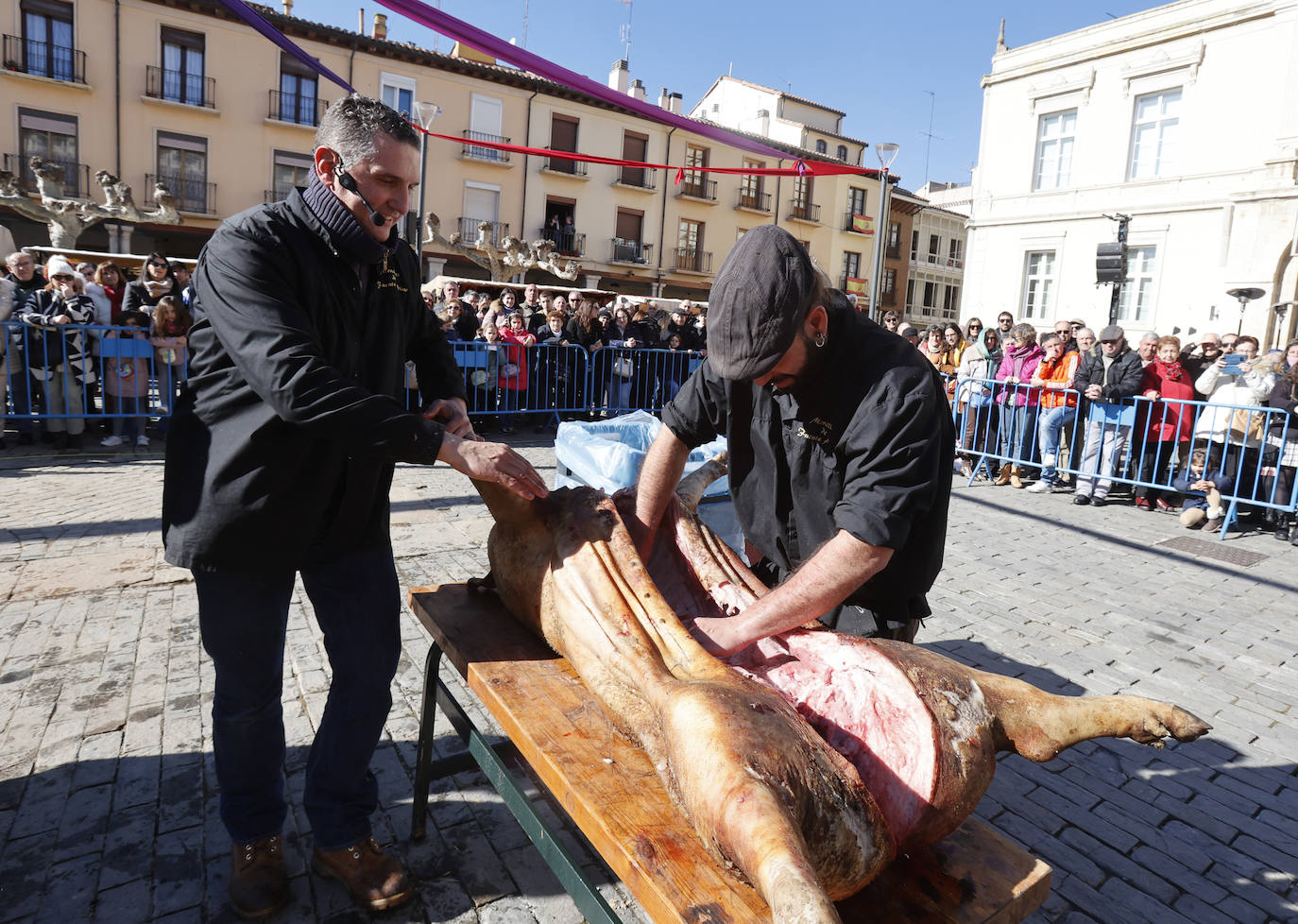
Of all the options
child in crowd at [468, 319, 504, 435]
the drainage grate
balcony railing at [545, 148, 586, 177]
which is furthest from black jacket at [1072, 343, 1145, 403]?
balcony railing at [545, 148, 586, 177]

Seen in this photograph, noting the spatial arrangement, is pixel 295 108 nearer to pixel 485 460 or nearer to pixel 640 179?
pixel 640 179

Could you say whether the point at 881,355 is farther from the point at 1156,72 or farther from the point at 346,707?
the point at 1156,72

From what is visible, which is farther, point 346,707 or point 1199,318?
point 1199,318

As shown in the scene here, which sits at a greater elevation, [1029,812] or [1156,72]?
[1156,72]

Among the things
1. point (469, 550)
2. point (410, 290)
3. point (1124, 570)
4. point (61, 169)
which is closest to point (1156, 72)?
point (1124, 570)

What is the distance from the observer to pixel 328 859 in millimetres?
2352

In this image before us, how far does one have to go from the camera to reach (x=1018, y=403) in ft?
30.6

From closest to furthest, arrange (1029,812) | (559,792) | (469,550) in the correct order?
1. (559,792)
2. (1029,812)
3. (469,550)

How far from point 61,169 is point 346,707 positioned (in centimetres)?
2617

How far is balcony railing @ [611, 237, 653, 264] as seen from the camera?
1244 inches

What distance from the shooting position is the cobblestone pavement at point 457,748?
7.98 ft

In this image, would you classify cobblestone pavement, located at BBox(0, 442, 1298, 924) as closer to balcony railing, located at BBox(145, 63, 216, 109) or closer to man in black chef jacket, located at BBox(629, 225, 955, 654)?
man in black chef jacket, located at BBox(629, 225, 955, 654)

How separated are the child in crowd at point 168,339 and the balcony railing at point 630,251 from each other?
2419cm

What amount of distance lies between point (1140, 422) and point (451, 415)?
8.23 meters
